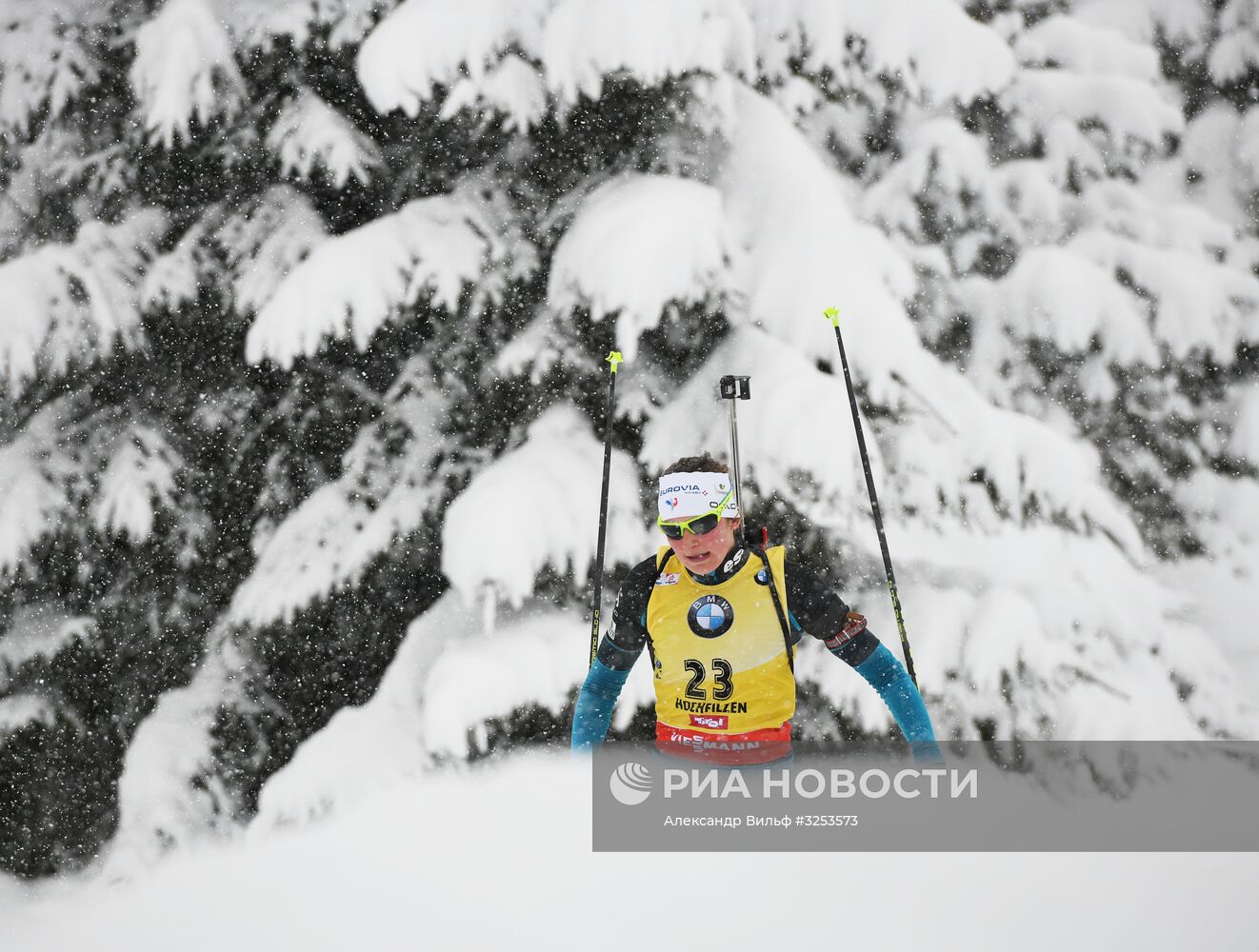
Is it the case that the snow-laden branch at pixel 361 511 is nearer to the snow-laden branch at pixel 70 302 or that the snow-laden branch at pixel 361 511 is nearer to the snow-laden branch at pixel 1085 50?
the snow-laden branch at pixel 70 302

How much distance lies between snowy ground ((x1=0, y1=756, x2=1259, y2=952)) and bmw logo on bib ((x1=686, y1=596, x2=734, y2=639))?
41.2 inches

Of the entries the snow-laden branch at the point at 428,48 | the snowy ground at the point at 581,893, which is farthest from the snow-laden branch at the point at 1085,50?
the snowy ground at the point at 581,893

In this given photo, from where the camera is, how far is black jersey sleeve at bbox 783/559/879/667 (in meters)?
3.07

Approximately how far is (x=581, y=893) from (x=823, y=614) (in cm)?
202

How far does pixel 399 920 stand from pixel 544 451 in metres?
2.50

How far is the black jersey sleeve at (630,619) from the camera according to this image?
129 inches

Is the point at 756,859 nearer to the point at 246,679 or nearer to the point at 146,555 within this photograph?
the point at 246,679

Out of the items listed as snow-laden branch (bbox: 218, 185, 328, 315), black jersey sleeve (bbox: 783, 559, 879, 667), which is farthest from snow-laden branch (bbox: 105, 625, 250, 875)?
black jersey sleeve (bbox: 783, 559, 879, 667)

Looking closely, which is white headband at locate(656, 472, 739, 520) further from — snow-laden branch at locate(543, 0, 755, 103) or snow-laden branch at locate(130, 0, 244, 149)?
snow-laden branch at locate(130, 0, 244, 149)

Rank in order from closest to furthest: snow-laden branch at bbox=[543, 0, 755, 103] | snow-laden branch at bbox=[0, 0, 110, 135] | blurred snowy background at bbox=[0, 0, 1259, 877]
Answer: snow-laden branch at bbox=[543, 0, 755, 103]
blurred snowy background at bbox=[0, 0, 1259, 877]
snow-laden branch at bbox=[0, 0, 110, 135]

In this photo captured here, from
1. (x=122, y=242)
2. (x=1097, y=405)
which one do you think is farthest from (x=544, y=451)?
(x=1097, y=405)

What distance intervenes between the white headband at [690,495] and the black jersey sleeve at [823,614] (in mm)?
349

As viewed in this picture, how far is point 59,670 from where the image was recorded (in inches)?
285

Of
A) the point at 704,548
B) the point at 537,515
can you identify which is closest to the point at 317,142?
the point at 537,515
